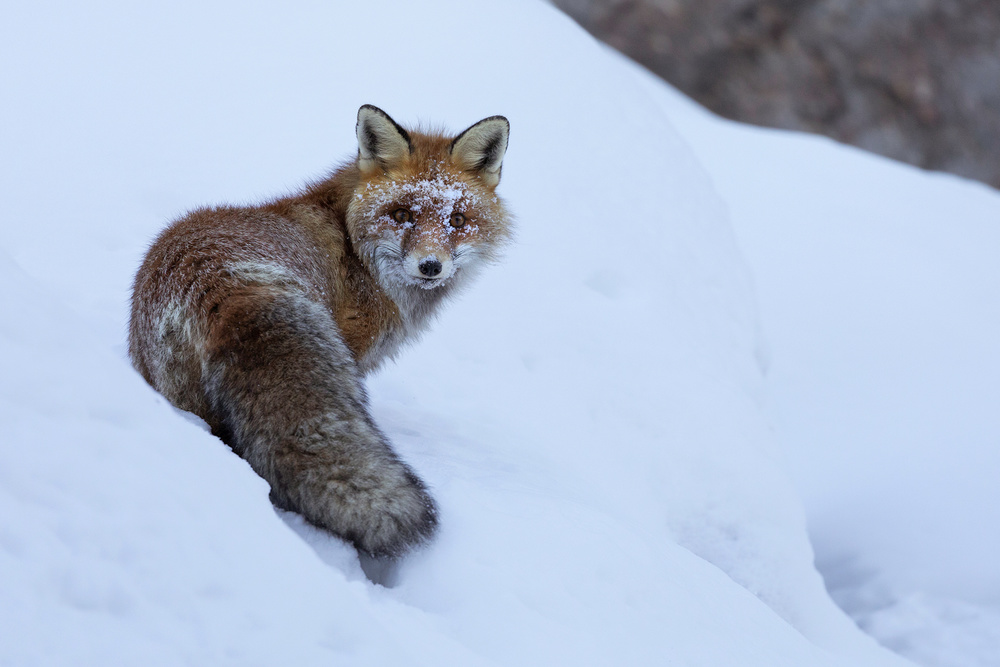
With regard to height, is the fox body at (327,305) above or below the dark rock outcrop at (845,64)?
above

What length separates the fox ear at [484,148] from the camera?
149 inches

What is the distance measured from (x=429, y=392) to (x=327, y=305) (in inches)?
47.1

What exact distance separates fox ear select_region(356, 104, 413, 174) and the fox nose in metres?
0.57

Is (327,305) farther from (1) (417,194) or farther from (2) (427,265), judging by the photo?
(1) (417,194)

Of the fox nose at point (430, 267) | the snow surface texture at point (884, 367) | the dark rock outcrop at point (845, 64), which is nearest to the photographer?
the fox nose at point (430, 267)

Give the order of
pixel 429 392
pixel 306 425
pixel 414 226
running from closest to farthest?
1. pixel 306 425
2. pixel 414 226
3. pixel 429 392

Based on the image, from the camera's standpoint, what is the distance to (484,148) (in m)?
3.92

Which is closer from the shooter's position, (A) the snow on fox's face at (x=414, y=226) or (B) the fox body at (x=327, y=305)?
(B) the fox body at (x=327, y=305)

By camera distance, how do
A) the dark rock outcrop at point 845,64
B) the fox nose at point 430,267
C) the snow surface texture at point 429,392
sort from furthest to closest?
the dark rock outcrop at point 845,64 → the fox nose at point 430,267 → the snow surface texture at point 429,392

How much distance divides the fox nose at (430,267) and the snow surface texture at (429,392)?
2.35ft

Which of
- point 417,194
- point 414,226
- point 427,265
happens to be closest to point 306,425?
point 427,265

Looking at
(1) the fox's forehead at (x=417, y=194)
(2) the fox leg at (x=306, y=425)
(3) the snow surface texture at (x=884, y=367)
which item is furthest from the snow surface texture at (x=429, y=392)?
(1) the fox's forehead at (x=417, y=194)

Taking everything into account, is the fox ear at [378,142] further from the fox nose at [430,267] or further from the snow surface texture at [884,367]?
the snow surface texture at [884,367]

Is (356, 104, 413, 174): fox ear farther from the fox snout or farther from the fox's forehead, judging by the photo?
the fox snout
